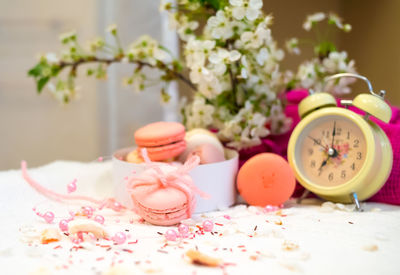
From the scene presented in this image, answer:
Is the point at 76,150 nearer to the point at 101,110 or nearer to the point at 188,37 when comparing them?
the point at 101,110

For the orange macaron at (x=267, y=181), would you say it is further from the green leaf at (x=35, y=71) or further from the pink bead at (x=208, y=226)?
the green leaf at (x=35, y=71)

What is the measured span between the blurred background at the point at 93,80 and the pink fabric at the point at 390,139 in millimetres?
507

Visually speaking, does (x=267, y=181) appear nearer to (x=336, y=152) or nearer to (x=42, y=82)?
(x=336, y=152)

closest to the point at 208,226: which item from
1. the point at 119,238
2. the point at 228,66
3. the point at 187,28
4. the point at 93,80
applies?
the point at 119,238

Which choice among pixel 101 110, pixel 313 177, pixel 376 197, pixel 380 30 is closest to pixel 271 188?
pixel 313 177

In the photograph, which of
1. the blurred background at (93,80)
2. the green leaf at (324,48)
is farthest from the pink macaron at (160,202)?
the blurred background at (93,80)

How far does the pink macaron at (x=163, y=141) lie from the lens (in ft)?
3.03

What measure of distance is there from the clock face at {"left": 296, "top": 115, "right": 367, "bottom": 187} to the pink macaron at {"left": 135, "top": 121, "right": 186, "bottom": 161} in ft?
0.96

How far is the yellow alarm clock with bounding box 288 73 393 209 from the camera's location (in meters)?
0.92

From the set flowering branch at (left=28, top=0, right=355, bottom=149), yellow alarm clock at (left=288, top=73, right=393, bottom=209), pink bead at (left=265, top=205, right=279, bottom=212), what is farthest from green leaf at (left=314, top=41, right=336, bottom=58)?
pink bead at (left=265, top=205, right=279, bottom=212)

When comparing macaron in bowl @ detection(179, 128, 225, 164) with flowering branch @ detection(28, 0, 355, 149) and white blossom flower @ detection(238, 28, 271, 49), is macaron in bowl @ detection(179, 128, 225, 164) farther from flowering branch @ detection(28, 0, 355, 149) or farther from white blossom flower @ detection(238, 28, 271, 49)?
white blossom flower @ detection(238, 28, 271, 49)

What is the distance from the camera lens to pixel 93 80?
179cm

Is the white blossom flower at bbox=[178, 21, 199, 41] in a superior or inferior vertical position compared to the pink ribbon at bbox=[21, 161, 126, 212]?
superior

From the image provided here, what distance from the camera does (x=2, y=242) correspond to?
0.74m
